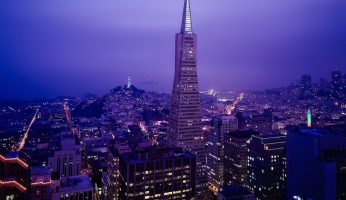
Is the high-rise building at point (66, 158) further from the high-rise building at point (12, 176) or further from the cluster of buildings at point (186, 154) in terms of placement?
the high-rise building at point (12, 176)

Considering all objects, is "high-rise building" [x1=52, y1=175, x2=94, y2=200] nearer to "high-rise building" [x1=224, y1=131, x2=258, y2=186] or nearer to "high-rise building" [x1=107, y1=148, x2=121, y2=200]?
"high-rise building" [x1=107, y1=148, x2=121, y2=200]

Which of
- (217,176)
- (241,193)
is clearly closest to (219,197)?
(241,193)

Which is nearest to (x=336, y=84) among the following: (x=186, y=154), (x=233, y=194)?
(x=233, y=194)

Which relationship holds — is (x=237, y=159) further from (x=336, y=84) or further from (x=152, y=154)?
(x=336, y=84)

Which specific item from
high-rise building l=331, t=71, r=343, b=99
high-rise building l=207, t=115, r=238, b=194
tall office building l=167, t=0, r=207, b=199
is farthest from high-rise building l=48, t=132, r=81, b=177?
high-rise building l=331, t=71, r=343, b=99

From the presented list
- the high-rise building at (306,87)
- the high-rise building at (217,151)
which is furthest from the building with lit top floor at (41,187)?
the high-rise building at (306,87)

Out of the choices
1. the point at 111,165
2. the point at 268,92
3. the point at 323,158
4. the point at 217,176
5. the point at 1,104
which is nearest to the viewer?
the point at 323,158

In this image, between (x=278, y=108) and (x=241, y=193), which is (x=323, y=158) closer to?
(x=241, y=193)
